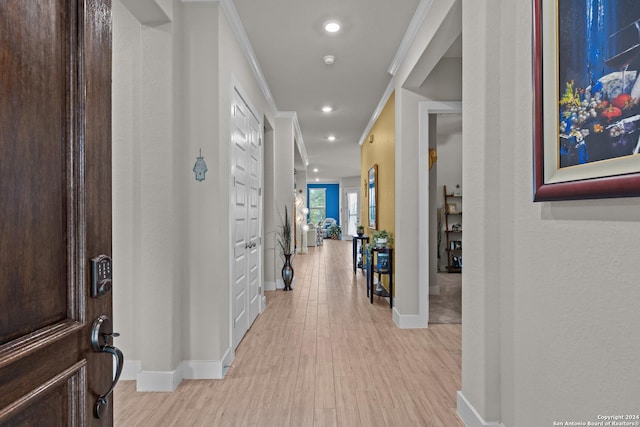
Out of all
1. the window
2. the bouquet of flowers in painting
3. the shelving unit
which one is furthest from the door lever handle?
the window

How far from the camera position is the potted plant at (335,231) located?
15.3 metres

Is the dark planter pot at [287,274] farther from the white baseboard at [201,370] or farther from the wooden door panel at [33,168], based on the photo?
the wooden door panel at [33,168]

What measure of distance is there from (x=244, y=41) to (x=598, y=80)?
9.09 ft

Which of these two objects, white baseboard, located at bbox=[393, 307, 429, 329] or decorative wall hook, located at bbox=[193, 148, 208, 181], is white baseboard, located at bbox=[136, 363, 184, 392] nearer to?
decorative wall hook, located at bbox=[193, 148, 208, 181]

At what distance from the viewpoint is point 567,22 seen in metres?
1.18

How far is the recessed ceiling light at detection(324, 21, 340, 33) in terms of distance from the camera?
2842mm

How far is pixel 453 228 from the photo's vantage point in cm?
744

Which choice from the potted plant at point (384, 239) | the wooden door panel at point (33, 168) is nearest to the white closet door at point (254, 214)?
the potted plant at point (384, 239)

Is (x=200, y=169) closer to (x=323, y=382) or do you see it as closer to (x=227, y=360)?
(x=227, y=360)

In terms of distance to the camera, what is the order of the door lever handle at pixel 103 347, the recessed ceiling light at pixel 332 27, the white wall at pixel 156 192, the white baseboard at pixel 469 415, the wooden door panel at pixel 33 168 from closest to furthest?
the wooden door panel at pixel 33 168 < the door lever handle at pixel 103 347 < the white baseboard at pixel 469 415 < the white wall at pixel 156 192 < the recessed ceiling light at pixel 332 27

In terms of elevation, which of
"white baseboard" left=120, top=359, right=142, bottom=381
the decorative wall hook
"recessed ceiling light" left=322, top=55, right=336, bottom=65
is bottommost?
"white baseboard" left=120, top=359, right=142, bottom=381

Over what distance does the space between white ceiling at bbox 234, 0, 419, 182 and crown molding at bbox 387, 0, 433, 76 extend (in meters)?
0.04

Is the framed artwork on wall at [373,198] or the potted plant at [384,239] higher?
the framed artwork on wall at [373,198]

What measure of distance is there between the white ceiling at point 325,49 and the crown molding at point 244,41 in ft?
0.15
